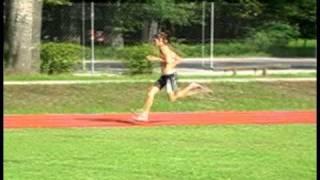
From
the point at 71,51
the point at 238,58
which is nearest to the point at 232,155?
the point at 71,51

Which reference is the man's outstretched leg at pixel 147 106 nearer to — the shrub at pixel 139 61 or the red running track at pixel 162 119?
the red running track at pixel 162 119

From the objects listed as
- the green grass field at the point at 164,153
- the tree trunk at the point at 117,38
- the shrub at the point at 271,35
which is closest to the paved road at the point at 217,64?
the tree trunk at the point at 117,38

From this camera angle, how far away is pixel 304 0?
45.6 meters

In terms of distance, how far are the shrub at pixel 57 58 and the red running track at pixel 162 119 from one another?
7483mm

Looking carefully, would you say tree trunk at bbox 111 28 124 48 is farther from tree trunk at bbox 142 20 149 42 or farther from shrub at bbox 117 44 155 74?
shrub at bbox 117 44 155 74

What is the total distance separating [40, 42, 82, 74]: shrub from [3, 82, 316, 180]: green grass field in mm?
5235

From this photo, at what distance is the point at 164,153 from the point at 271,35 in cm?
2316

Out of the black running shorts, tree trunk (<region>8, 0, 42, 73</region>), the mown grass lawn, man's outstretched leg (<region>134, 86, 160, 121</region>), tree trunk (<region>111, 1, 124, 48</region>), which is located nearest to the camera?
the black running shorts

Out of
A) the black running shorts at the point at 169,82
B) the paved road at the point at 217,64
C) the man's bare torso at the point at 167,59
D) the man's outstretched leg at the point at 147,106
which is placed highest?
the man's bare torso at the point at 167,59

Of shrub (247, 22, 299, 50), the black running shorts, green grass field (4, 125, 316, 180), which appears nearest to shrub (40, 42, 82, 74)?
shrub (247, 22, 299, 50)

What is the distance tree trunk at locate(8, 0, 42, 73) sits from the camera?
73.3 ft

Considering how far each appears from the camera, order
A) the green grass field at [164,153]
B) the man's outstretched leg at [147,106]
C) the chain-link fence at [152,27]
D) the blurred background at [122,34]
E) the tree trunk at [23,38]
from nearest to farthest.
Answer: the green grass field at [164,153] < the man's outstretched leg at [147,106] < the tree trunk at [23,38] < the blurred background at [122,34] < the chain-link fence at [152,27]

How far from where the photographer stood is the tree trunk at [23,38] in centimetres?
2233

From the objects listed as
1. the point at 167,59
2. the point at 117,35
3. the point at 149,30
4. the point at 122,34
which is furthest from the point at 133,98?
the point at 149,30
